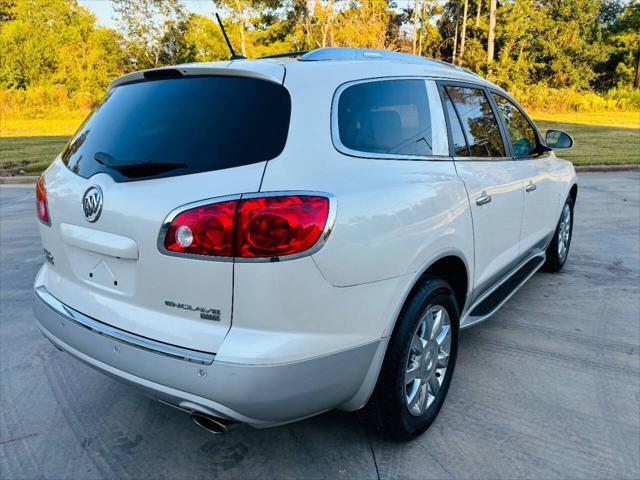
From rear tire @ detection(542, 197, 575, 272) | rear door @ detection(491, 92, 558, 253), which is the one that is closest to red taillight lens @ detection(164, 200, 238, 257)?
rear door @ detection(491, 92, 558, 253)

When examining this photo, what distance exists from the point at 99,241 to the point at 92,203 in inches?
6.2

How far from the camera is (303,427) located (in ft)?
8.72

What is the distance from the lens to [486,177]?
2986 millimetres

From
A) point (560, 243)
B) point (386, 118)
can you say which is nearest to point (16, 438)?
point (386, 118)

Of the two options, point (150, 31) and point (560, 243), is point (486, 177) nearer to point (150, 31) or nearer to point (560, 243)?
point (560, 243)

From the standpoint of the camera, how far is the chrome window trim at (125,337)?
1.85m

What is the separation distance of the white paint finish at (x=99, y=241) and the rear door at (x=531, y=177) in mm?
2730

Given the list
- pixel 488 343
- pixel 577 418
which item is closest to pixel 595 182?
pixel 488 343


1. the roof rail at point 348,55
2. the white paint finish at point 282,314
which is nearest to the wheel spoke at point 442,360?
the white paint finish at point 282,314

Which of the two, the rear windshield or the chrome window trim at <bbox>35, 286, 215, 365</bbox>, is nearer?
the chrome window trim at <bbox>35, 286, 215, 365</bbox>

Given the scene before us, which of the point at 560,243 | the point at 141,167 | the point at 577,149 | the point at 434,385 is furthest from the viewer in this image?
the point at 577,149

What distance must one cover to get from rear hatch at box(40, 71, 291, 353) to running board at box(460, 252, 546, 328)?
1.71m

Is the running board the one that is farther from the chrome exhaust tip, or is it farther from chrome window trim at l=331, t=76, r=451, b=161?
the chrome exhaust tip

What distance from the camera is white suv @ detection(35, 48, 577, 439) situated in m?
1.82
